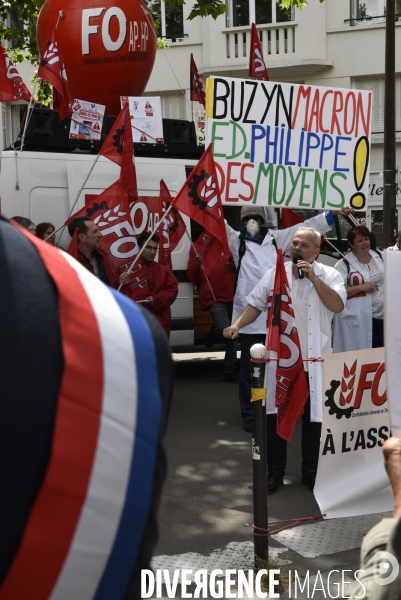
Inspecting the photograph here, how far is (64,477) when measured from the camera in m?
1.20

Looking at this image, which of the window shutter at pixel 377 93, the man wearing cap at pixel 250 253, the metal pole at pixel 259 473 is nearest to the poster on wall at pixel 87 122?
the man wearing cap at pixel 250 253

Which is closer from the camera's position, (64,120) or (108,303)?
(108,303)

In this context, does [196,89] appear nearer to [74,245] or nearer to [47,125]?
[47,125]

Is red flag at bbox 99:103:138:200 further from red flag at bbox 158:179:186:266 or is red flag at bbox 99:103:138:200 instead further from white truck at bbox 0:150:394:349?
white truck at bbox 0:150:394:349

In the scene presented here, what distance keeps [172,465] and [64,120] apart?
4516 mm

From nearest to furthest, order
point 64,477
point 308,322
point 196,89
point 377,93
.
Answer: point 64,477
point 308,322
point 196,89
point 377,93

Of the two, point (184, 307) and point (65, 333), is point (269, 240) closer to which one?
point (184, 307)

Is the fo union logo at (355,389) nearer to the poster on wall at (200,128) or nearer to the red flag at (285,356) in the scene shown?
the red flag at (285,356)

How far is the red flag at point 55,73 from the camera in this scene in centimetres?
836

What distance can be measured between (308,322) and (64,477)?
439 centimetres

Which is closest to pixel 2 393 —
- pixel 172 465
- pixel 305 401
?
pixel 305 401

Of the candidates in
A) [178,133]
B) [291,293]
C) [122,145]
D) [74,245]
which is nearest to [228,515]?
[291,293]

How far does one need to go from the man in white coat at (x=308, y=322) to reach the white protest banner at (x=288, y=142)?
132 centimetres

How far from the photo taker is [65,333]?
1.23 meters
